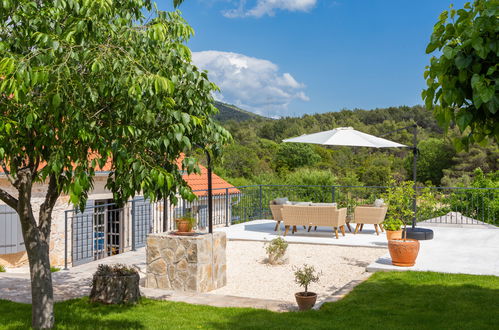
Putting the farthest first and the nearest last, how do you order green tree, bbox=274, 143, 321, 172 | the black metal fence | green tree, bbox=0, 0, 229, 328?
1. green tree, bbox=274, 143, 321, 172
2. the black metal fence
3. green tree, bbox=0, 0, 229, 328

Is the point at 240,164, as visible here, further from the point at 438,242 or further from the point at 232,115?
the point at 232,115

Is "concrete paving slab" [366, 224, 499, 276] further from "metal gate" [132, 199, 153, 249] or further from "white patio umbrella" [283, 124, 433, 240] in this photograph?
"metal gate" [132, 199, 153, 249]

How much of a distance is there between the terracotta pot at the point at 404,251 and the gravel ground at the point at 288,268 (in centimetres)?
59

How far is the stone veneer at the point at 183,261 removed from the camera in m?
6.85

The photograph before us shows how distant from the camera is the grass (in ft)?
16.0

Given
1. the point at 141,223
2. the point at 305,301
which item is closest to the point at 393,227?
the point at 305,301

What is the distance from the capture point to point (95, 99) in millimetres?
3332

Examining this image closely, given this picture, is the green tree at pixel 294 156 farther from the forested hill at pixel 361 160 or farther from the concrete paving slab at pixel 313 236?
the concrete paving slab at pixel 313 236

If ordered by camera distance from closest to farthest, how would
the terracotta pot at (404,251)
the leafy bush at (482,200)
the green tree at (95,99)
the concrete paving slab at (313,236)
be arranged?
the green tree at (95,99)
the terracotta pot at (404,251)
the concrete paving slab at (313,236)
the leafy bush at (482,200)

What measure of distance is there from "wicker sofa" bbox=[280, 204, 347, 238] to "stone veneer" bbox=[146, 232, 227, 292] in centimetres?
425

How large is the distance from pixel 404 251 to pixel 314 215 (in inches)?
140

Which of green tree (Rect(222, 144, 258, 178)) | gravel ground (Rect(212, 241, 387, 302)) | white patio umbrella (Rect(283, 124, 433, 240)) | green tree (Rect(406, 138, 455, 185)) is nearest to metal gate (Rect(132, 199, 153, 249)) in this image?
gravel ground (Rect(212, 241, 387, 302))

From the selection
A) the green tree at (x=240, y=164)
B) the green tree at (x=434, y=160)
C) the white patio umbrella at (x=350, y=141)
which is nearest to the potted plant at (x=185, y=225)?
the white patio umbrella at (x=350, y=141)

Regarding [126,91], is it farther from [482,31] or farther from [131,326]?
[131,326]
